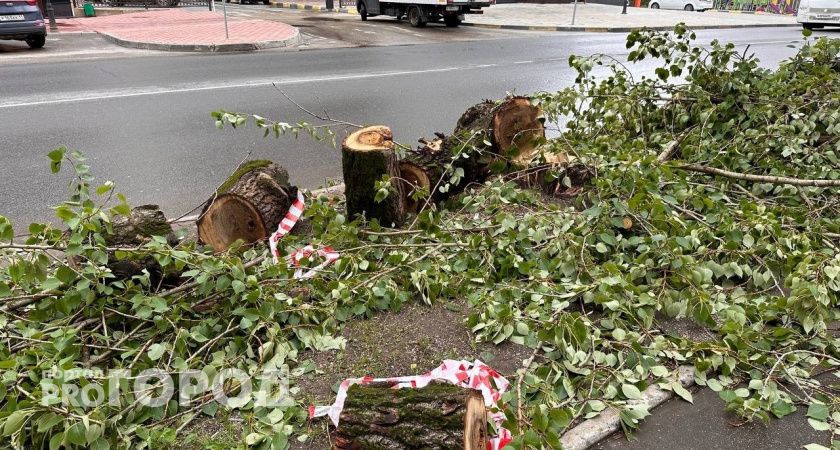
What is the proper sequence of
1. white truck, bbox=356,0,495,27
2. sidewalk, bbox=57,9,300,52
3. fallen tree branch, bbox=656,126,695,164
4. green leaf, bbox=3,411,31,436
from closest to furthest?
green leaf, bbox=3,411,31,436 → fallen tree branch, bbox=656,126,695,164 → sidewalk, bbox=57,9,300,52 → white truck, bbox=356,0,495,27

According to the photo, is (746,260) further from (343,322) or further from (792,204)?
(343,322)

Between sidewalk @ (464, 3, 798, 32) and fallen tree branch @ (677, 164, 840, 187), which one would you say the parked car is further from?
fallen tree branch @ (677, 164, 840, 187)

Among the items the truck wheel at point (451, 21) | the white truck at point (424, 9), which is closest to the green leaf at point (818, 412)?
the white truck at point (424, 9)

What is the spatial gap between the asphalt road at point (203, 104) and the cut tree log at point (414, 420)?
3.30m

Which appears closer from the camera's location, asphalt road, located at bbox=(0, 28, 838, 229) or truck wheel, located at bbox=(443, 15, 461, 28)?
asphalt road, located at bbox=(0, 28, 838, 229)

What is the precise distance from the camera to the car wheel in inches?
510

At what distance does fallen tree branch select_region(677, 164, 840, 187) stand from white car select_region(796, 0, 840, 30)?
21208mm

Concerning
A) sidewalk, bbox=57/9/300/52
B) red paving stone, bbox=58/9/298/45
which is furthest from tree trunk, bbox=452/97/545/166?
red paving stone, bbox=58/9/298/45

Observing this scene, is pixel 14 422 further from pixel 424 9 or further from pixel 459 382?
pixel 424 9

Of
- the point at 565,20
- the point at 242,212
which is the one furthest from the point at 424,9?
the point at 242,212

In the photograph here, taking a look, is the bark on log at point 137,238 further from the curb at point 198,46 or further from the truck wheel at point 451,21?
the truck wheel at point 451,21

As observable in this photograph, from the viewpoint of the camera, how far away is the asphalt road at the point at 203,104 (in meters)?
5.60

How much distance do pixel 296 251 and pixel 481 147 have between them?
1.87 meters

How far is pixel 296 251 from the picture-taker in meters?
3.54
